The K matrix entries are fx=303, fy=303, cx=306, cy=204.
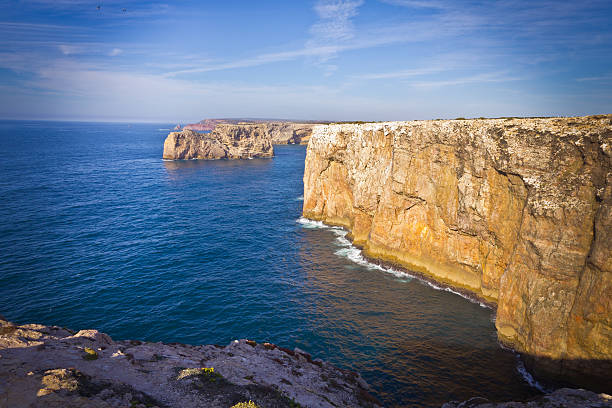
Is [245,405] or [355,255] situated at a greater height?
[245,405]

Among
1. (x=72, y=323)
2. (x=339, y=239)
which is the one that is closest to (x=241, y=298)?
(x=72, y=323)

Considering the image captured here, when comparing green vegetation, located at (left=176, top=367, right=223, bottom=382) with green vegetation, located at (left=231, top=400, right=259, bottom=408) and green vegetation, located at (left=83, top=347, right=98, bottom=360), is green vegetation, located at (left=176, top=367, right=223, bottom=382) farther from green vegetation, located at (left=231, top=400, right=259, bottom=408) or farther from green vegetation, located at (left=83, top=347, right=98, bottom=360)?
green vegetation, located at (left=83, top=347, right=98, bottom=360)

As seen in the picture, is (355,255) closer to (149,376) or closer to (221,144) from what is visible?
(149,376)

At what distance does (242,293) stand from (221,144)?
5187 inches

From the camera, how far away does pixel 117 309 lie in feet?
111

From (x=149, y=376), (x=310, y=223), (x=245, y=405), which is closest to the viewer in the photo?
(x=245, y=405)

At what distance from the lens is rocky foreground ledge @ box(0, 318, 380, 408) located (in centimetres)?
1284

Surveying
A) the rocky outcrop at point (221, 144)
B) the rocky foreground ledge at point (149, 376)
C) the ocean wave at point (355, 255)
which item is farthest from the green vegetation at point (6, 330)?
the rocky outcrop at point (221, 144)

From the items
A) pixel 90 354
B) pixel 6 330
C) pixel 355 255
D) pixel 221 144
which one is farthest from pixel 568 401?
pixel 221 144

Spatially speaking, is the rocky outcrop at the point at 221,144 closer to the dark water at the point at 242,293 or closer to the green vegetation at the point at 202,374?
the dark water at the point at 242,293

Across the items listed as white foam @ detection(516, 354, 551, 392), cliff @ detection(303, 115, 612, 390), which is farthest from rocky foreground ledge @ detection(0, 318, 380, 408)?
cliff @ detection(303, 115, 612, 390)

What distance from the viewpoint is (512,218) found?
32719mm

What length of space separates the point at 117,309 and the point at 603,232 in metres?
46.1

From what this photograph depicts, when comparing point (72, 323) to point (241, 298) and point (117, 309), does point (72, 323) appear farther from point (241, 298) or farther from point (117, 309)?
point (241, 298)
